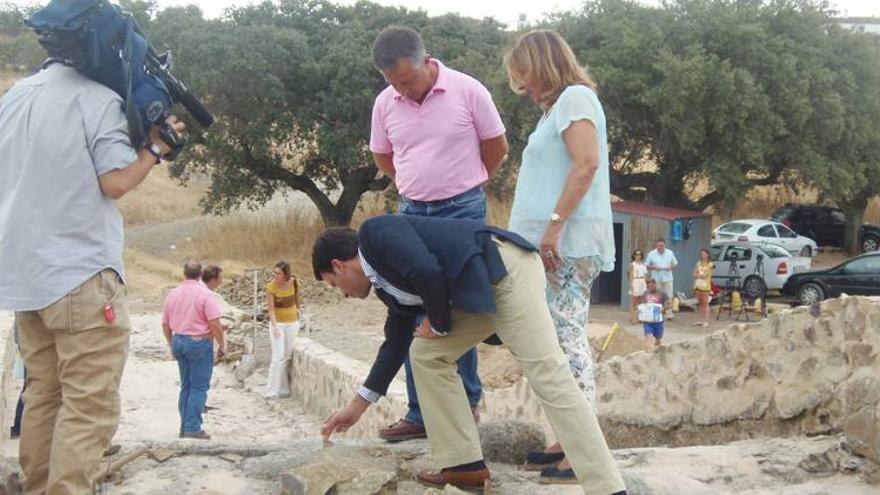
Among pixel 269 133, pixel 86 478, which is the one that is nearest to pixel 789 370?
pixel 86 478

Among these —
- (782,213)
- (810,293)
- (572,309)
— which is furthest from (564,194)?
(782,213)

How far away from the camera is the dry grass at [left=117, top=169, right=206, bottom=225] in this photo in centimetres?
3406

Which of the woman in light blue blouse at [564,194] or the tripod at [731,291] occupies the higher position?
the woman in light blue blouse at [564,194]

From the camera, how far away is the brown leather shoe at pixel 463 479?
158 inches

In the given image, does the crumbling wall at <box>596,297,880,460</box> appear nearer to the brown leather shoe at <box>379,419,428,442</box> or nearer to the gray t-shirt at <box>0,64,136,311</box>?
the brown leather shoe at <box>379,419,428,442</box>

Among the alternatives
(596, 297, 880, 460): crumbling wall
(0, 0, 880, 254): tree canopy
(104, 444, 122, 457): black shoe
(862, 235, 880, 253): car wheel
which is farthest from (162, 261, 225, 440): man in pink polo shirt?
(862, 235, 880, 253): car wheel

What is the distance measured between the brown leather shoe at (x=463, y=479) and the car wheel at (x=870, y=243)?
28549 mm

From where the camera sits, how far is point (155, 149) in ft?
11.3

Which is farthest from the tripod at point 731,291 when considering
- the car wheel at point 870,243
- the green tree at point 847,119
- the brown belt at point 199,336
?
the brown belt at point 199,336

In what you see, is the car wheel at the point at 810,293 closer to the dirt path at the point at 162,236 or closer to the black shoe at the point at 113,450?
the dirt path at the point at 162,236

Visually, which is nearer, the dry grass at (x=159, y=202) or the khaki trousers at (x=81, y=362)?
the khaki trousers at (x=81, y=362)

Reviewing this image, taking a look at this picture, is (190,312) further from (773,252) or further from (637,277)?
(773,252)

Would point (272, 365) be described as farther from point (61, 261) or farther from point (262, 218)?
point (262, 218)

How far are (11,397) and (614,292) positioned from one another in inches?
627
